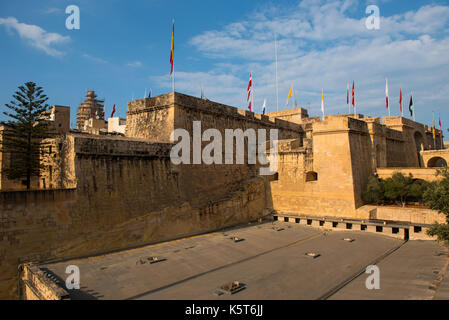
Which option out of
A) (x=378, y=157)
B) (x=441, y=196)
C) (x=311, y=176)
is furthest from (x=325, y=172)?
(x=441, y=196)

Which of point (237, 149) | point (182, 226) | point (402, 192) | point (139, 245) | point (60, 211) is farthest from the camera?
point (237, 149)

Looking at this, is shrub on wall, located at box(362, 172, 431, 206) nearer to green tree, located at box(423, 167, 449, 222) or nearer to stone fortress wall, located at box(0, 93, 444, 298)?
stone fortress wall, located at box(0, 93, 444, 298)

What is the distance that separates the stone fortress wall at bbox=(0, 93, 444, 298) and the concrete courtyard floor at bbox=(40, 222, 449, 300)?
96 centimetres

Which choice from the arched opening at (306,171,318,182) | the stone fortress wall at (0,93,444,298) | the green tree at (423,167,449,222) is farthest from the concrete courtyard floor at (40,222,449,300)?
the arched opening at (306,171,318,182)

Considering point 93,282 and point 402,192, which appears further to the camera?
point 402,192

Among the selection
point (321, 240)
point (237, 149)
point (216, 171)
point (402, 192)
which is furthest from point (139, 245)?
point (402, 192)

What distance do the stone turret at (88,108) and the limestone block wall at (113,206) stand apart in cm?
3603

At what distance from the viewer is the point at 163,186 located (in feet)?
44.9

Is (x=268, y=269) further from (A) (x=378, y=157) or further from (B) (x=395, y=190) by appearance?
(A) (x=378, y=157)

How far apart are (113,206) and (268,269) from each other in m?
→ 6.10

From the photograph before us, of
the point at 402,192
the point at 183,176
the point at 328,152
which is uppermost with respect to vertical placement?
the point at 328,152

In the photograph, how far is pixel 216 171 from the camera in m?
16.8

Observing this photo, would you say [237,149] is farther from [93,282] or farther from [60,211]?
[93,282]
